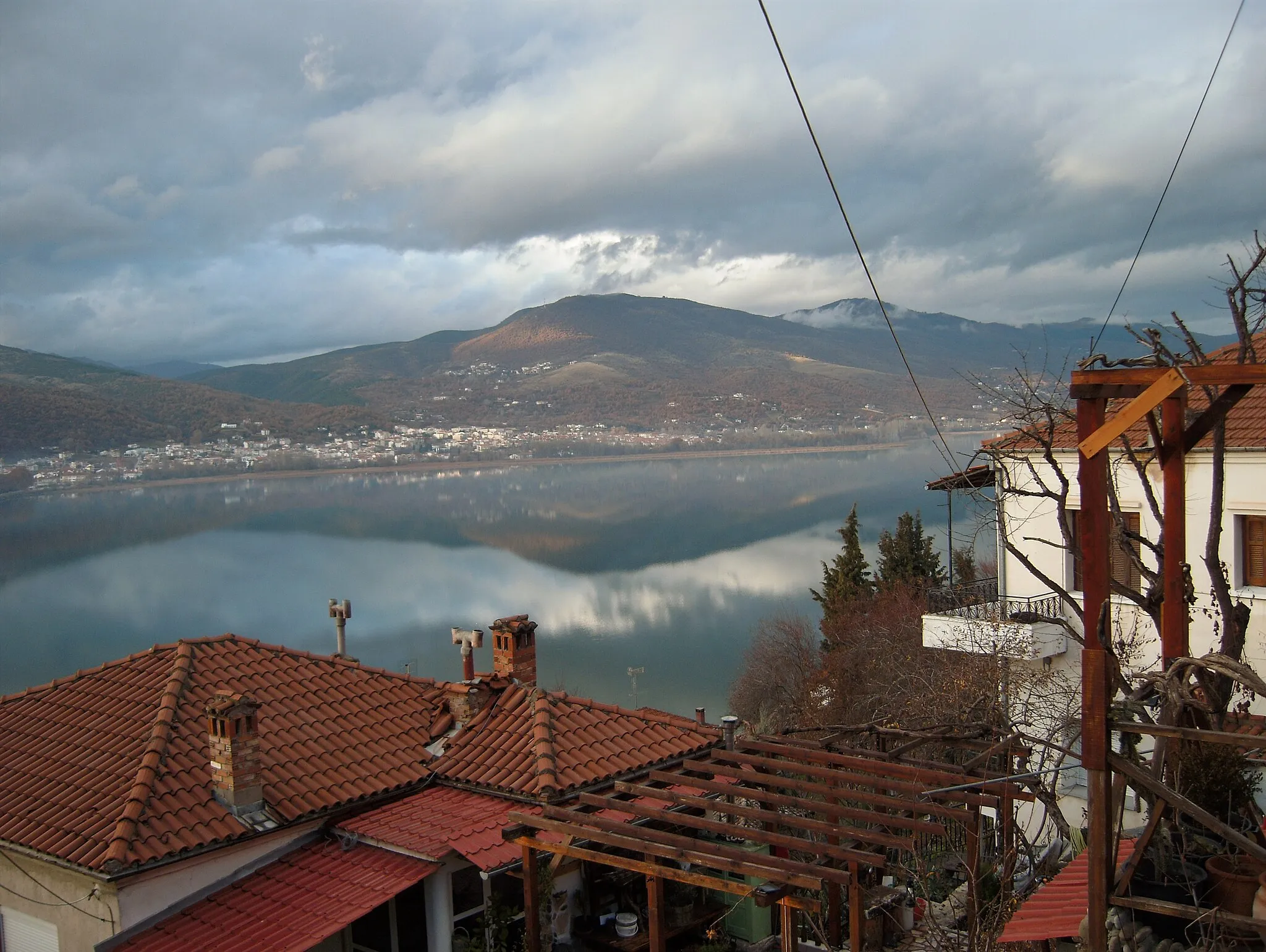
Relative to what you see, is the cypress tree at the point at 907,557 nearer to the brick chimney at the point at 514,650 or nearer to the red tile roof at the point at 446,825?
the brick chimney at the point at 514,650

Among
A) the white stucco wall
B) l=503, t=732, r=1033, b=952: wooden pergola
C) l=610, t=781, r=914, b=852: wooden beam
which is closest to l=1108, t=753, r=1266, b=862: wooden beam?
l=503, t=732, r=1033, b=952: wooden pergola

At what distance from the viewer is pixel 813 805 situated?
616 centimetres

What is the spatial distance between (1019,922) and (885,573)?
27447mm

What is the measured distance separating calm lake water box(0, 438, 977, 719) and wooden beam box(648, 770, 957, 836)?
31.7 feet

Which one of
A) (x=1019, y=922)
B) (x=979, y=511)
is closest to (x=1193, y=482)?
(x=979, y=511)

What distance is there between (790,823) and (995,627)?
28.6 feet

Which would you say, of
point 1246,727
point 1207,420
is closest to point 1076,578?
point 1246,727

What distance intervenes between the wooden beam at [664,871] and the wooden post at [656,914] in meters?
0.12

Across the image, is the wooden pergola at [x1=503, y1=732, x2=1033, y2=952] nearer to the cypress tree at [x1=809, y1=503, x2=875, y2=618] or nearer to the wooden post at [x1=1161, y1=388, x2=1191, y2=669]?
the wooden post at [x1=1161, y1=388, x2=1191, y2=669]

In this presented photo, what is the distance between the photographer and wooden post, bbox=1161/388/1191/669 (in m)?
4.45

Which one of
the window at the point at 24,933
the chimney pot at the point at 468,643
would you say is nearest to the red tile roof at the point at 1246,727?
the chimney pot at the point at 468,643

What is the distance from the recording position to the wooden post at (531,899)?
278 inches

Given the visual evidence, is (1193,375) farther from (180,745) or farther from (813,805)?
(180,745)

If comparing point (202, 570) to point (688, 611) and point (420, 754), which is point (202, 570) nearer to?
point (688, 611)
